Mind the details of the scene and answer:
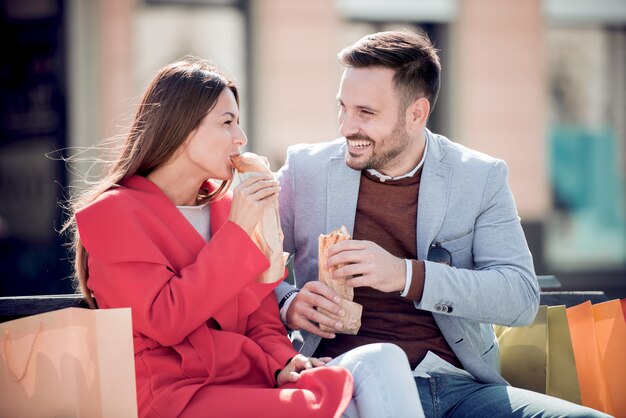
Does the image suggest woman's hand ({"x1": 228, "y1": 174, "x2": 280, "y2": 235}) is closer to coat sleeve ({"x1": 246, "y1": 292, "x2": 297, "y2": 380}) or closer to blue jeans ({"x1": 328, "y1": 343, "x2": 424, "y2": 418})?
coat sleeve ({"x1": 246, "y1": 292, "x2": 297, "y2": 380})

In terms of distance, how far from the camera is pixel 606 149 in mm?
10156

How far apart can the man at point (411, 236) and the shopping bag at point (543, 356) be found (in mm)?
100

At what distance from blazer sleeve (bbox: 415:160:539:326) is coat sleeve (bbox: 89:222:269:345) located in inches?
25.5

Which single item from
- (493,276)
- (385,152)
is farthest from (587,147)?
(493,276)

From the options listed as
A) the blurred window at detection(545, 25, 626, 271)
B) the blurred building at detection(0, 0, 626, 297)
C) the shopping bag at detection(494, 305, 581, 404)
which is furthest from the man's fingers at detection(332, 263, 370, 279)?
the blurred window at detection(545, 25, 626, 271)

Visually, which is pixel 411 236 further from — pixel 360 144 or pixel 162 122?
pixel 162 122

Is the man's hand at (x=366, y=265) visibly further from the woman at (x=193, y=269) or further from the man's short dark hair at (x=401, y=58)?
the man's short dark hair at (x=401, y=58)

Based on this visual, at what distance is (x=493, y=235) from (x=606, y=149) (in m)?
7.26

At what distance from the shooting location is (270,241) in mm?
3107

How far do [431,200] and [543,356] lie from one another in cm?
69

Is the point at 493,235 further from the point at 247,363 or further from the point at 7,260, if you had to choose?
the point at 7,260

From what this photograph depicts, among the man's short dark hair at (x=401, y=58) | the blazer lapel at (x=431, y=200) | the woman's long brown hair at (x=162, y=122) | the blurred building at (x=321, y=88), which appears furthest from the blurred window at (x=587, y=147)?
the woman's long brown hair at (x=162, y=122)

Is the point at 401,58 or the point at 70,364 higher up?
the point at 401,58

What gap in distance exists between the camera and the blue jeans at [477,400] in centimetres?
300
